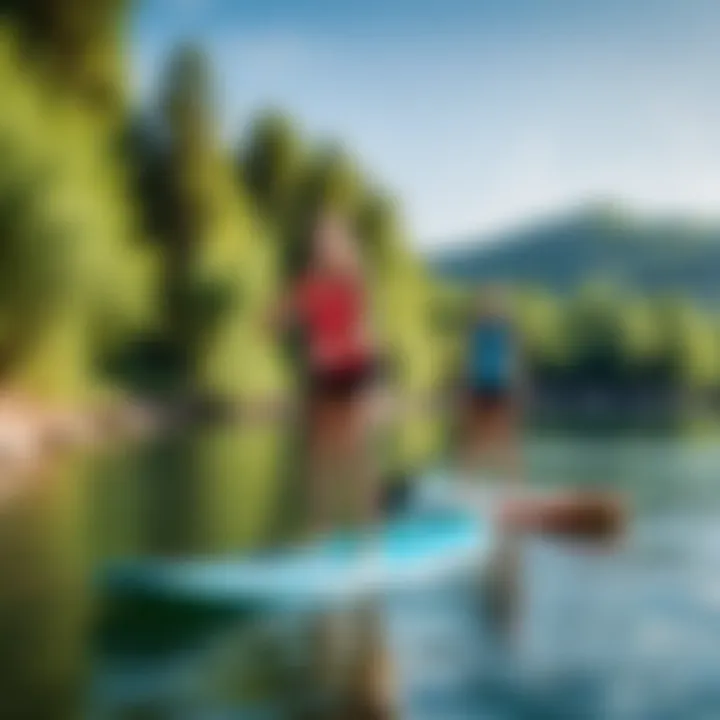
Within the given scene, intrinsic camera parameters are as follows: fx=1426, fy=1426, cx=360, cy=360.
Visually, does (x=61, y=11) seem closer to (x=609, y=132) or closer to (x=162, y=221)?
(x=162, y=221)

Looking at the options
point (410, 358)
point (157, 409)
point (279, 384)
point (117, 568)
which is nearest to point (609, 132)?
point (410, 358)

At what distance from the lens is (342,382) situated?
184 cm

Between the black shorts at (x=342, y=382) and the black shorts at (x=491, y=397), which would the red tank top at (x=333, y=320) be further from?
the black shorts at (x=491, y=397)

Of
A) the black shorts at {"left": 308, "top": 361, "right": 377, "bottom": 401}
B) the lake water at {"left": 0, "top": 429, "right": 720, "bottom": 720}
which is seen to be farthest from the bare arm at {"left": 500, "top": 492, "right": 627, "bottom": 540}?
the black shorts at {"left": 308, "top": 361, "right": 377, "bottom": 401}

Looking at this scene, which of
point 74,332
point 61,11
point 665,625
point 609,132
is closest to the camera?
point 665,625

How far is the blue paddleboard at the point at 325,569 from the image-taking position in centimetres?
177

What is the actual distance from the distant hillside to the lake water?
0.23 metres

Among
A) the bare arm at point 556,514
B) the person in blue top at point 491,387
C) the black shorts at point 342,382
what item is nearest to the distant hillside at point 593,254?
the person in blue top at point 491,387

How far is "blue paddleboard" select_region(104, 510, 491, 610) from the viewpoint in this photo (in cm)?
177

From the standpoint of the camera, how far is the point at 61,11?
80.5 inches

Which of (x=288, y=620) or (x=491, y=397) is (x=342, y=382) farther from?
(x=288, y=620)

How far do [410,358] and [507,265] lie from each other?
0.62 ft

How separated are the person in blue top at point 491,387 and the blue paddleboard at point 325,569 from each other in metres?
0.09

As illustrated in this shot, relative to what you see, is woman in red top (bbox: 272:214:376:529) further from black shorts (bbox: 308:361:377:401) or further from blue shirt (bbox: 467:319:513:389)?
blue shirt (bbox: 467:319:513:389)
